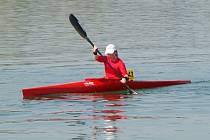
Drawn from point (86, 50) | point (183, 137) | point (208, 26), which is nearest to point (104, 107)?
point (183, 137)

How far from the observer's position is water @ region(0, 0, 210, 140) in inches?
831

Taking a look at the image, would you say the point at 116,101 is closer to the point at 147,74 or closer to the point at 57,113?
the point at 57,113

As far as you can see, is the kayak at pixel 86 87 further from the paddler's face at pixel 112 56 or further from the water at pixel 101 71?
the paddler's face at pixel 112 56

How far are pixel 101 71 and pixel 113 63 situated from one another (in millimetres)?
6547

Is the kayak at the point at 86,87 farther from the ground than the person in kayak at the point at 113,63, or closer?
closer

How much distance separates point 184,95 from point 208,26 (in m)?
27.7

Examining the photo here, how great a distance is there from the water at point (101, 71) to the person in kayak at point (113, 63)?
29.0 inches

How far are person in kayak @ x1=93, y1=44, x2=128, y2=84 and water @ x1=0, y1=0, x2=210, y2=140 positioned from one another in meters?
0.74

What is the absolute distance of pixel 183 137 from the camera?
19.7 m

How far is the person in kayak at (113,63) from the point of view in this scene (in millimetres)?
27391

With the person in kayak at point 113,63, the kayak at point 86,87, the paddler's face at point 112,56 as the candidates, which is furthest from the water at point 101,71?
the paddler's face at point 112,56

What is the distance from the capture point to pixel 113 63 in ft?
90.7

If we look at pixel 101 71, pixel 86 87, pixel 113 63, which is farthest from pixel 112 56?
pixel 101 71

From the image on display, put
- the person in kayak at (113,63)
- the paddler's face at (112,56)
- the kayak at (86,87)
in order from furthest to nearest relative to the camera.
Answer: the paddler's face at (112,56)
the person in kayak at (113,63)
the kayak at (86,87)
